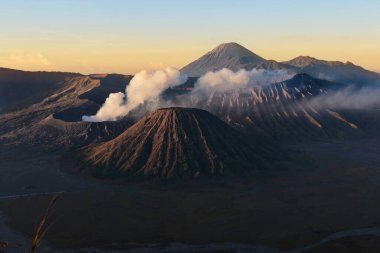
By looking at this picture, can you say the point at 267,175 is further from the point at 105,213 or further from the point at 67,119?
the point at 67,119

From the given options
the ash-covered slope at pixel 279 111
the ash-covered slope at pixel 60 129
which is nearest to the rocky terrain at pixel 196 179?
the ash-covered slope at pixel 60 129

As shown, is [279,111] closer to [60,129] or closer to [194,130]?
[194,130]

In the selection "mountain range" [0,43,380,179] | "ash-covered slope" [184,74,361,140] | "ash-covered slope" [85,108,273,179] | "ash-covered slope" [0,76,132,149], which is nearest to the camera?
"ash-covered slope" [85,108,273,179]

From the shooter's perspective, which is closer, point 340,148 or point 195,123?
point 195,123

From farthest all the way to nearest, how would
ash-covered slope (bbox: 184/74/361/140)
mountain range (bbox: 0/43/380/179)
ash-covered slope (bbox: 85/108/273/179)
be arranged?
1. ash-covered slope (bbox: 184/74/361/140)
2. mountain range (bbox: 0/43/380/179)
3. ash-covered slope (bbox: 85/108/273/179)

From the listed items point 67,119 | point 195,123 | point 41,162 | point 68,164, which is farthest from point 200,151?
point 67,119

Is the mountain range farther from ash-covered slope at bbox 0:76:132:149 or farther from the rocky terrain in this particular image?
the rocky terrain

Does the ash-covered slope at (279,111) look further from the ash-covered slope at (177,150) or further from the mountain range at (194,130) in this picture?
the ash-covered slope at (177,150)

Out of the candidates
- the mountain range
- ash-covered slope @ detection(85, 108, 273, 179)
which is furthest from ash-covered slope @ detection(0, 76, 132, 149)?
ash-covered slope @ detection(85, 108, 273, 179)
